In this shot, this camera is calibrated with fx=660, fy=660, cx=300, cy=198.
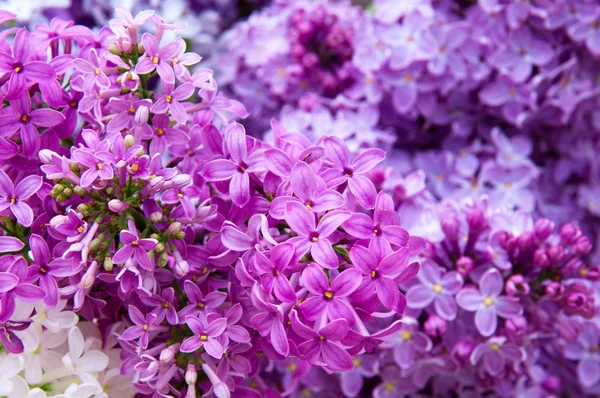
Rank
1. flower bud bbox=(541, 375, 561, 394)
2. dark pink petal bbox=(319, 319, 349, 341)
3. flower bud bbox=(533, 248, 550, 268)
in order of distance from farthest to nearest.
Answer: flower bud bbox=(541, 375, 561, 394)
flower bud bbox=(533, 248, 550, 268)
dark pink petal bbox=(319, 319, 349, 341)

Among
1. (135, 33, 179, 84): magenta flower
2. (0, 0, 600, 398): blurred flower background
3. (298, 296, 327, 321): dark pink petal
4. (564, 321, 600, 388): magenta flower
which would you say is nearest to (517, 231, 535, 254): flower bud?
(0, 0, 600, 398): blurred flower background

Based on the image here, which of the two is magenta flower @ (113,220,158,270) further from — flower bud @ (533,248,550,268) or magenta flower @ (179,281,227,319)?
flower bud @ (533,248,550,268)

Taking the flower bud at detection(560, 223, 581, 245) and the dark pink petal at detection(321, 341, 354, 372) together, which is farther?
the flower bud at detection(560, 223, 581, 245)

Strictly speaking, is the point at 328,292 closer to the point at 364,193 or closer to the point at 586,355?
the point at 364,193

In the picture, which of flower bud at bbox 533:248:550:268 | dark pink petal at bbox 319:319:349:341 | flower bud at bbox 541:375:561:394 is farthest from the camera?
flower bud at bbox 541:375:561:394

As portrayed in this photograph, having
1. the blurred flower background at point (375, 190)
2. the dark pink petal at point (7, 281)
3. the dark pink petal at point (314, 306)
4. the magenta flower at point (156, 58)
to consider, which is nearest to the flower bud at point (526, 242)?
the blurred flower background at point (375, 190)

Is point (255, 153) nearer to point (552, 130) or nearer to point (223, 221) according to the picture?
point (223, 221)
